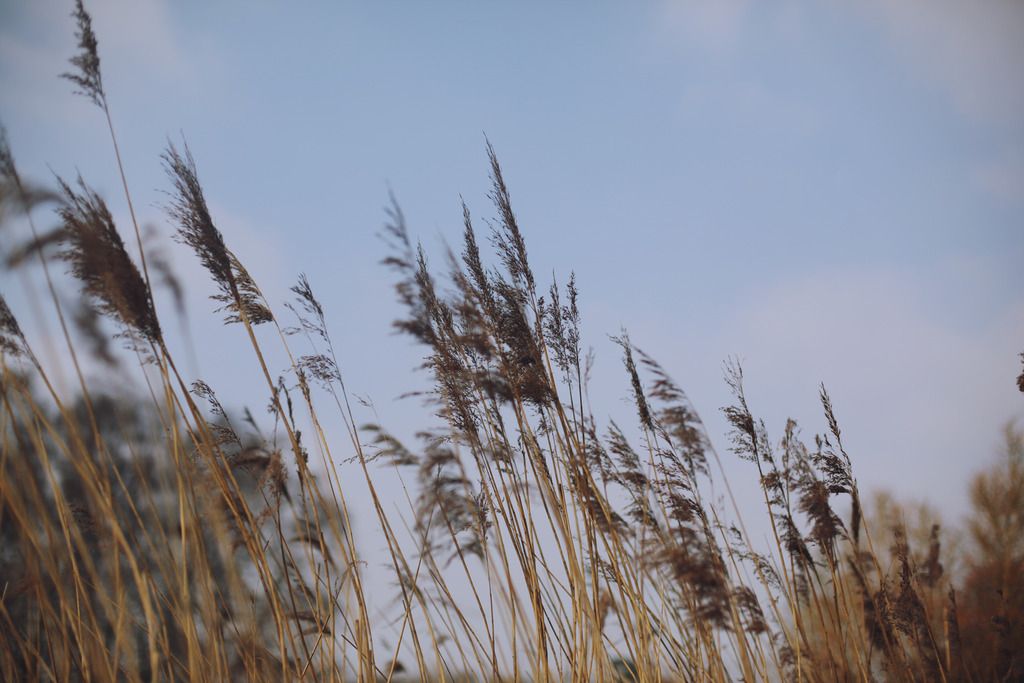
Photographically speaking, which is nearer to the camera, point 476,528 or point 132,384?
point 132,384

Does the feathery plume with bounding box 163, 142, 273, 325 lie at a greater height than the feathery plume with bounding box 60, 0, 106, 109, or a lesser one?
lesser

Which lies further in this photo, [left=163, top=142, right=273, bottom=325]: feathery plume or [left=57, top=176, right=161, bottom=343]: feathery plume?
[left=163, top=142, right=273, bottom=325]: feathery plume

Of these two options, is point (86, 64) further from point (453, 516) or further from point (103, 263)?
point (453, 516)

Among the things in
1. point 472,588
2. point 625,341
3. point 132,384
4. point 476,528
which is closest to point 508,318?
point 625,341

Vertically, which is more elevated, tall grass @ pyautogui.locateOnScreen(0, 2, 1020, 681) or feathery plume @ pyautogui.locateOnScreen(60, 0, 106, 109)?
feathery plume @ pyautogui.locateOnScreen(60, 0, 106, 109)

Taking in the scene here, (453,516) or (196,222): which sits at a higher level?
(196,222)

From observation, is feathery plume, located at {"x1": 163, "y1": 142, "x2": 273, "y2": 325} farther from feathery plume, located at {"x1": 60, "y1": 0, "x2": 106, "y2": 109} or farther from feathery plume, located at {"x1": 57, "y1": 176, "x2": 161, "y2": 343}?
feathery plume, located at {"x1": 60, "y1": 0, "x2": 106, "y2": 109}

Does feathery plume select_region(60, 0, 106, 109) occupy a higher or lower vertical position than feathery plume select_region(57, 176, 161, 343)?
Answer: higher

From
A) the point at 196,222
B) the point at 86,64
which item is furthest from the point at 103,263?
the point at 86,64

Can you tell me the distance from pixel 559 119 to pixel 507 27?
868 millimetres

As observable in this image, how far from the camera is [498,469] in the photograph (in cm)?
224

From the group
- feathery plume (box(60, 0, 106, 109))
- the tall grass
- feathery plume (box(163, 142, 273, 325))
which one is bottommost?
the tall grass

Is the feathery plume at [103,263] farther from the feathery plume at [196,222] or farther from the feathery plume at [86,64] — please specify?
the feathery plume at [86,64]

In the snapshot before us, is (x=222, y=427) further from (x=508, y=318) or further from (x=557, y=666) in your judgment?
(x=557, y=666)
